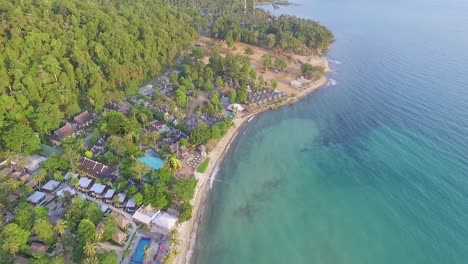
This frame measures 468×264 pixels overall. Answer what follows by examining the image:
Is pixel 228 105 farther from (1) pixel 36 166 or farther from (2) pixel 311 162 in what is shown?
(1) pixel 36 166

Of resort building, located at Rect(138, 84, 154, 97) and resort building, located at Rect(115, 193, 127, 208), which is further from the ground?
resort building, located at Rect(138, 84, 154, 97)

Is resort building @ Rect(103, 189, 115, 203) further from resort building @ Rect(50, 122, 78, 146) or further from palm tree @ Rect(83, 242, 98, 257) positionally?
resort building @ Rect(50, 122, 78, 146)

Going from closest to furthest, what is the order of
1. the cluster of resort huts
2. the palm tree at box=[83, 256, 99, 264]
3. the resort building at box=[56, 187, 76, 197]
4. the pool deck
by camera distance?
the palm tree at box=[83, 256, 99, 264] → the pool deck → the resort building at box=[56, 187, 76, 197] → the cluster of resort huts

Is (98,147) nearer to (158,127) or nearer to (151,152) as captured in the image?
(151,152)

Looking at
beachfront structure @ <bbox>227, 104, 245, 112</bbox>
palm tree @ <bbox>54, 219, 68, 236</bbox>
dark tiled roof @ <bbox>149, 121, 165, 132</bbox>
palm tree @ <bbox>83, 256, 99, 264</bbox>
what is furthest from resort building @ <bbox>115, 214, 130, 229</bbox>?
beachfront structure @ <bbox>227, 104, 245, 112</bbox>

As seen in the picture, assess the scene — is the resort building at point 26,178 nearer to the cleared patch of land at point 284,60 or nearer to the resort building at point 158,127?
the resort building at point 158,127

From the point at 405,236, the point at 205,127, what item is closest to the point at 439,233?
the point at 405,236
